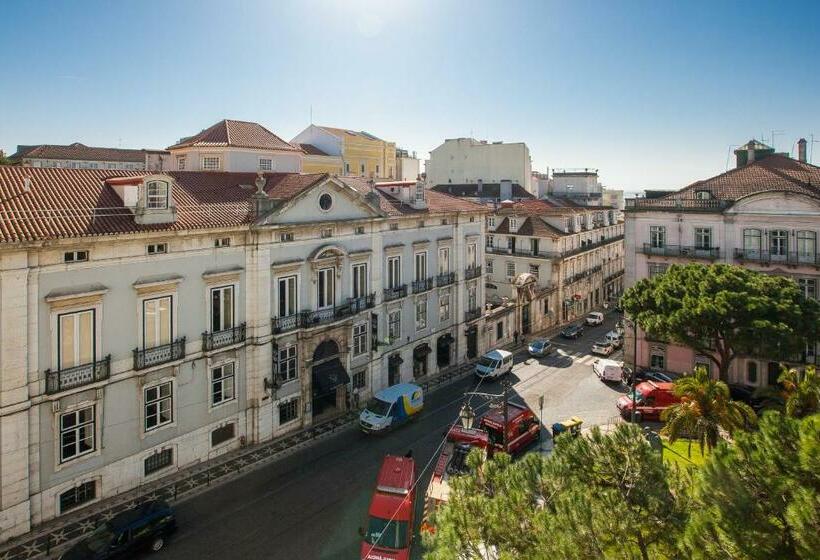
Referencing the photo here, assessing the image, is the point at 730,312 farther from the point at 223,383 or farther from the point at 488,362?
the point at 223,383

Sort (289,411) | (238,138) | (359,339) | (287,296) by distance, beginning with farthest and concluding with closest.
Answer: (238,138)
(359,339)
(289,411)
(287,296)

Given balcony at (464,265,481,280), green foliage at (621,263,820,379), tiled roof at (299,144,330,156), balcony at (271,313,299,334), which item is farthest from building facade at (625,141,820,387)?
tiled roof at (299,144,330,156)

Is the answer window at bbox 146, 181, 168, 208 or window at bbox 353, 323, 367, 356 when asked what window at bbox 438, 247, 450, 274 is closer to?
window at bbox 353, 323, 367, 356

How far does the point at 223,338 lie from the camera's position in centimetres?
2791

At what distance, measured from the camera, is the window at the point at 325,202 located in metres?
32.4

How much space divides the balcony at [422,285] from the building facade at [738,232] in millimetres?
15776

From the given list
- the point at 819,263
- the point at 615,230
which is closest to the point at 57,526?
the point at 819,263

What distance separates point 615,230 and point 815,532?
66906mm

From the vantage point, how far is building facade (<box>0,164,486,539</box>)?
843 inches

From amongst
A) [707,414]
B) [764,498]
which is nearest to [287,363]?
[707,414]

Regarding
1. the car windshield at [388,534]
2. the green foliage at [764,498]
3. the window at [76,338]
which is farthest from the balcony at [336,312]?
the green foliage at [764,498]

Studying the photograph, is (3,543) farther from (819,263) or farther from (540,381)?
(819,263)

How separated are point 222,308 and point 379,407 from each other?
10199mm

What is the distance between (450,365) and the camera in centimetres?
4422
